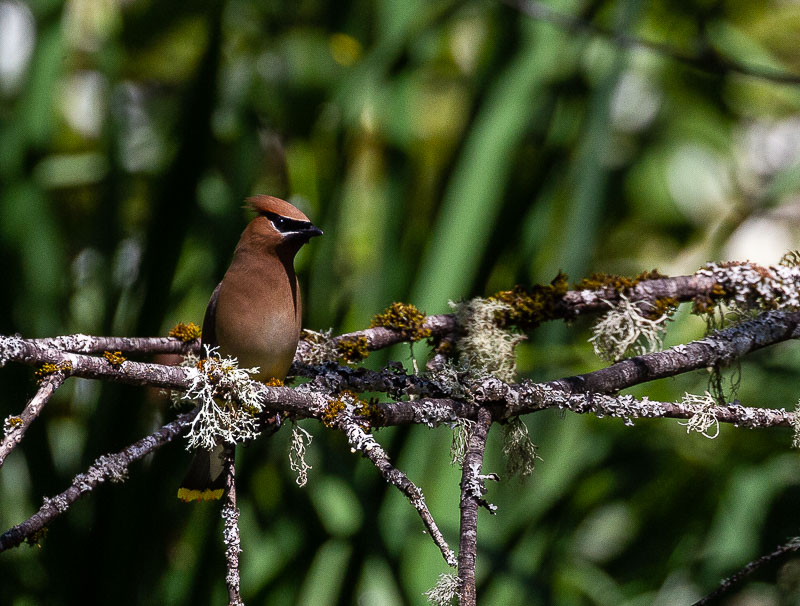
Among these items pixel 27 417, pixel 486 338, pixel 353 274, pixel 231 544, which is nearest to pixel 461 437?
pixel 486 338

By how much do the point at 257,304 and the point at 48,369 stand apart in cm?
86

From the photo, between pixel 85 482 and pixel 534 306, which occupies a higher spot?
pixel 534 306

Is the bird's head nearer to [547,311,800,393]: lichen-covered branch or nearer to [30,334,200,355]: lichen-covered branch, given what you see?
[30,334,200,355]: lichen-covered branch

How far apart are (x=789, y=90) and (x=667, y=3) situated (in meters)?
0.62

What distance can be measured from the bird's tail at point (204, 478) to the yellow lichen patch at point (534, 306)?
0.82 m

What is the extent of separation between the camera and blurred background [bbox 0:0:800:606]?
7.74 feet

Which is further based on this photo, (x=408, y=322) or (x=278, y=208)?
(x=278, y=208)

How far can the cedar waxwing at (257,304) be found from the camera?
1.94 metres

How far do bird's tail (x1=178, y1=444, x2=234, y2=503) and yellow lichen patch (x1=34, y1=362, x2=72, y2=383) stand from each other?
Answer: 906 millimetres

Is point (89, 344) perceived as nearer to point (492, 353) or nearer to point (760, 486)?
point (492, 353)

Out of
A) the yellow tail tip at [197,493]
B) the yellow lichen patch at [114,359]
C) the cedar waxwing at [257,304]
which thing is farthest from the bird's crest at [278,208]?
the yellow lichen patch at [114,359]

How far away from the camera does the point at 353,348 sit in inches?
69.4

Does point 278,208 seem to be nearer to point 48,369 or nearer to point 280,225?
point 280,225

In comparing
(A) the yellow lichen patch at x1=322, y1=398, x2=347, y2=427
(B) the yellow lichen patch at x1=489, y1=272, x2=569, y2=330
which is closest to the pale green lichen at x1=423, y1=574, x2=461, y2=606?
(A) the yellow lichen patch at x1=322, y1=398, x2=347, y2=427
